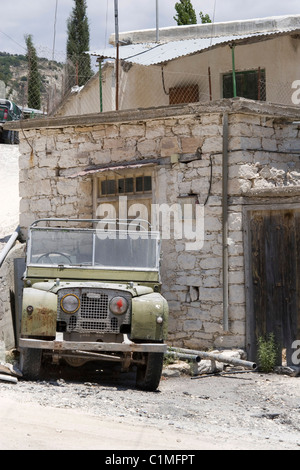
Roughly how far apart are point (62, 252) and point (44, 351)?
1466 millimetres

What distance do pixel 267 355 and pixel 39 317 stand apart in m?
3.67

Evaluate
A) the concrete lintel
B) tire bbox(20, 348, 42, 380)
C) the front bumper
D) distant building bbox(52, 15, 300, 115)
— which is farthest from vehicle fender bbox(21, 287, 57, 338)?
distant building bbox(52, 15, 300, 115)

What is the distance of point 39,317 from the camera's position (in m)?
9.07

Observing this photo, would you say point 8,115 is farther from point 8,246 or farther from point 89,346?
point 89,346

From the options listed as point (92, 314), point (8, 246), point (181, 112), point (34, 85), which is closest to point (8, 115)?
point (34, 85)

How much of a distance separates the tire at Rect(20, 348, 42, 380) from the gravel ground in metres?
0.16

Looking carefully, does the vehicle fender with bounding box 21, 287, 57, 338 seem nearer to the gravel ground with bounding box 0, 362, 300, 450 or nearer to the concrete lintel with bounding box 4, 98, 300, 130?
the gravel ground with bounding box 0, 362, 300, 450

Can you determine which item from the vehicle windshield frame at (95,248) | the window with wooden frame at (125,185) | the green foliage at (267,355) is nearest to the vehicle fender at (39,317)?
the vehicle windshield frame at (95,248)

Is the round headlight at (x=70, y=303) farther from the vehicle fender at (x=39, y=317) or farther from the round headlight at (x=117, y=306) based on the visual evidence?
the round headlight at (x=117, y=306)

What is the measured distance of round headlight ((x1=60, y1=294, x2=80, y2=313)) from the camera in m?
9.23

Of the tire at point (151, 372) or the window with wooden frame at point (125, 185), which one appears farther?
the window with wooden frame at point (125, 185)

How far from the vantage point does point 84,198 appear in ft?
41.9

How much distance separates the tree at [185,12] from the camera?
25.2 meters

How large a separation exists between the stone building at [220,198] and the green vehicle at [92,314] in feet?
5.69
